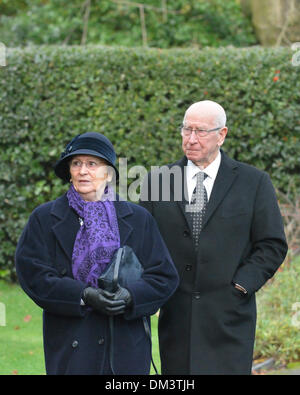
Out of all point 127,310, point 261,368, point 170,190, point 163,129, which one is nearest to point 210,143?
point 170,190

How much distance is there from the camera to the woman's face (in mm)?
3729

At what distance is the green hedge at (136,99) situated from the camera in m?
8.48

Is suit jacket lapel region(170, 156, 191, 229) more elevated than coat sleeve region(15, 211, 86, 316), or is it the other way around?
suit jacket lapel region(170, 156, 191, 229)

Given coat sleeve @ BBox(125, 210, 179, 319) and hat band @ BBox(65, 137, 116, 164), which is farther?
hat band @ BBox(65, 137, 116, 164)

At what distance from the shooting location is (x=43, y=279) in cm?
353

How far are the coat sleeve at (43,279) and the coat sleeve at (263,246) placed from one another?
1196mm

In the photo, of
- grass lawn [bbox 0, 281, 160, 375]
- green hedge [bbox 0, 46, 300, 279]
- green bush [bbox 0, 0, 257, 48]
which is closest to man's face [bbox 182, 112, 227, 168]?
grass lawn [bbox 0, 281, 160, 375]

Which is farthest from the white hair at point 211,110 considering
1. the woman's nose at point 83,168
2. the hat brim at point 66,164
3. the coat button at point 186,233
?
the woman's nose at point 83,168

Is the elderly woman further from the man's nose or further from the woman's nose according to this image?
the man's nose

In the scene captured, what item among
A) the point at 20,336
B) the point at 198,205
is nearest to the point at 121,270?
the point at 198,205

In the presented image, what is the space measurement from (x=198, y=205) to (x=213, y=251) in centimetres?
32

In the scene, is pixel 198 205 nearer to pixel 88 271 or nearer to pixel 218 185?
pixel 218 185

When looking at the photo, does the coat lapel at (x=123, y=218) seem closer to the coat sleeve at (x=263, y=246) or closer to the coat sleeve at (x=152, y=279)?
the coat sleeve at (x=152, y=279)

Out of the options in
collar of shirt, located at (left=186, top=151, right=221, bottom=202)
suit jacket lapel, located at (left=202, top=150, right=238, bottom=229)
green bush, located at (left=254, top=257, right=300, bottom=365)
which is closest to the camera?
suit jacket lapel, located at (left=202, top=150, right=238, bottom=229)
